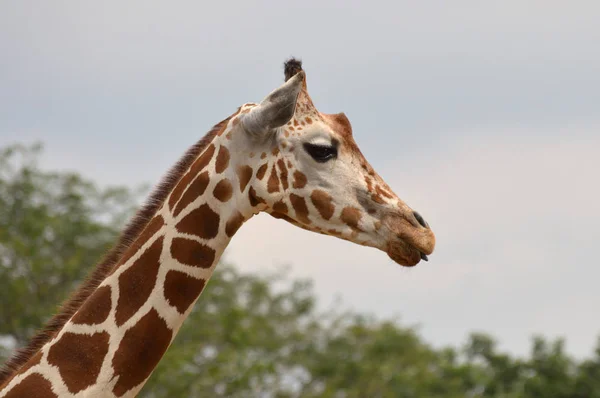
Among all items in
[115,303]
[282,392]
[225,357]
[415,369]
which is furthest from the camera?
[415,369]

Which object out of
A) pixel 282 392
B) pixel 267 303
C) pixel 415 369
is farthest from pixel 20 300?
pixel 415 369

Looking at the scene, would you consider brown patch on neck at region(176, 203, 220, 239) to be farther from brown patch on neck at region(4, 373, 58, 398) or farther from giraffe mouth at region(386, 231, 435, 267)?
brown patch on neck at region(4, 373, 58, 398)

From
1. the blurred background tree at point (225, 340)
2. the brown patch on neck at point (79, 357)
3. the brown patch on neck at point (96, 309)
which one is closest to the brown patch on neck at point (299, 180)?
the brown patch on neck at point (96, 309)

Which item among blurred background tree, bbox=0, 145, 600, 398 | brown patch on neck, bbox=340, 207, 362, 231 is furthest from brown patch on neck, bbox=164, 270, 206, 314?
blurred background tree, bbox=0, 145, 600, 398

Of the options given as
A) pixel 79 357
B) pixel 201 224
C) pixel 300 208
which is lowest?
pixel 79 357

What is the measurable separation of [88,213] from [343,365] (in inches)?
461

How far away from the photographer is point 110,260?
7.70 m

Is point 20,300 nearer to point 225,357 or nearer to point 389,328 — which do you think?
point 225,357

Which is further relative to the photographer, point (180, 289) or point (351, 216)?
point (351, 216)

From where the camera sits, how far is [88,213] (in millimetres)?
36844

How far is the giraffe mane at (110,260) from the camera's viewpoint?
24.6 ft

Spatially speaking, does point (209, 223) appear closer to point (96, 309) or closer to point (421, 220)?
point (96, 309)

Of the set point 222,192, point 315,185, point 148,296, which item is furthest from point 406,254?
point 148,296

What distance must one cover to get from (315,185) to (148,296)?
126 centimetres
